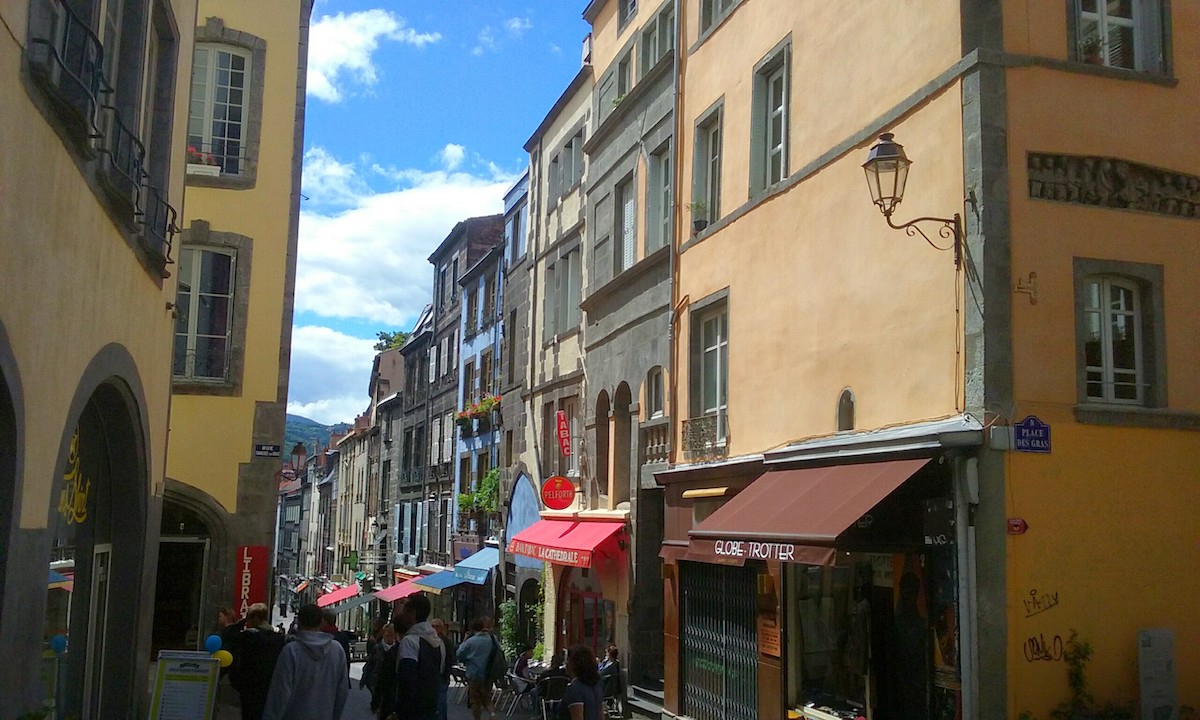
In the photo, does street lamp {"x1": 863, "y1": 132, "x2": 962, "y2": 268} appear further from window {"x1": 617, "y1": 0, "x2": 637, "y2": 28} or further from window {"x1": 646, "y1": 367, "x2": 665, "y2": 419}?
window {"x1": 617, "y1": 0, "x2": 637, "y2": 28}

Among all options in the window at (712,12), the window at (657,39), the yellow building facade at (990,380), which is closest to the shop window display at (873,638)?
the yellow building facade at (990,380)

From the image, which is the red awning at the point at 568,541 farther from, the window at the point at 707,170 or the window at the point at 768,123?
the window at the point at 768,123

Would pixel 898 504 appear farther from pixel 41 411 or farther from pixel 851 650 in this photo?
pixel 41 411

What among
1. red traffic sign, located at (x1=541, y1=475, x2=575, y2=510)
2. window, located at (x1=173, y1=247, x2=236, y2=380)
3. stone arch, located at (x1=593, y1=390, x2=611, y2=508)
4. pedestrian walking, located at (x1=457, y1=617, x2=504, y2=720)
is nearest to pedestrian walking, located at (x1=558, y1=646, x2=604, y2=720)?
pedestrian walking, located at (x1=457, y1=617, x2=504, y2=720)

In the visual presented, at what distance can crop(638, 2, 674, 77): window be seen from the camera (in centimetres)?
1850

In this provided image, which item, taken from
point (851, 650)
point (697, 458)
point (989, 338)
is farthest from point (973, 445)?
point (697, 458)

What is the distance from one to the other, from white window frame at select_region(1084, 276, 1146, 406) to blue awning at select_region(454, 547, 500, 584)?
1775 cm

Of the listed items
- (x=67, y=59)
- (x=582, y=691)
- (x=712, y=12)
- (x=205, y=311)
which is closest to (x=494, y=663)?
(x=582, y=691)

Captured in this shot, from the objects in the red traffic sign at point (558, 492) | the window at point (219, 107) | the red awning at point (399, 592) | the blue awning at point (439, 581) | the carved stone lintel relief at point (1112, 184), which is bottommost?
the red awning at point (399, 592)

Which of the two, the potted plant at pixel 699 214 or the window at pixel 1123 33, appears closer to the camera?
the window at pixel 1123 33

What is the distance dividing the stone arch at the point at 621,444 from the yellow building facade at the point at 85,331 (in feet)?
29.0

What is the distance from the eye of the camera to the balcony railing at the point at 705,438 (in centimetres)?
1524

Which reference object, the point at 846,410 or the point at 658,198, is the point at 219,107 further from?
the point at 846,410

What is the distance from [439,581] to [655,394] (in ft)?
46.9
